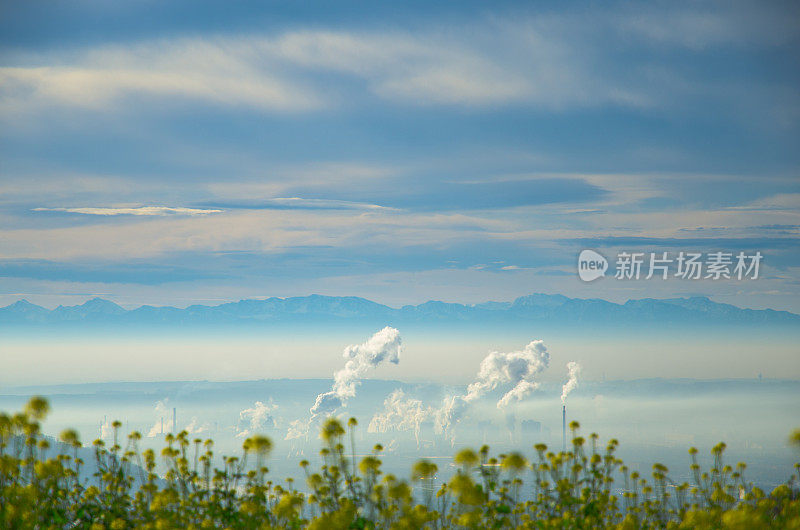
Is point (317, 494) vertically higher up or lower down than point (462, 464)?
lower down

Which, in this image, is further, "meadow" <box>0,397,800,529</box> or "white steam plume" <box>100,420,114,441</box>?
"white steam plume" <box>100,420,114,441</box>

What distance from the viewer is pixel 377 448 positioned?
7141mm

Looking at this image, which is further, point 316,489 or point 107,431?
point 107,431

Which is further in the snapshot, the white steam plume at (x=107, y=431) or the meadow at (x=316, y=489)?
the white steam plume at (x=107, y=431)

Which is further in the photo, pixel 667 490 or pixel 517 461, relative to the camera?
pixel 667 490

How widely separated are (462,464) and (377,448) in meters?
1.61

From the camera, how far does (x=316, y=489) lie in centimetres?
716

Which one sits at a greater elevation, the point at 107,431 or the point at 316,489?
the point at 107,431

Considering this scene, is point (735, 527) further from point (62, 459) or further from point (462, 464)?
point (62, 459)

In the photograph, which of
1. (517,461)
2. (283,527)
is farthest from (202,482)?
(517,461)

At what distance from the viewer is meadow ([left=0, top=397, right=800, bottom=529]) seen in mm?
6473

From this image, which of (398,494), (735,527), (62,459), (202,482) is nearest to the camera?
(735,527)

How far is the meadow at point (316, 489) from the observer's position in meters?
6.47

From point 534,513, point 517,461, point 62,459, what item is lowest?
point 534,513
